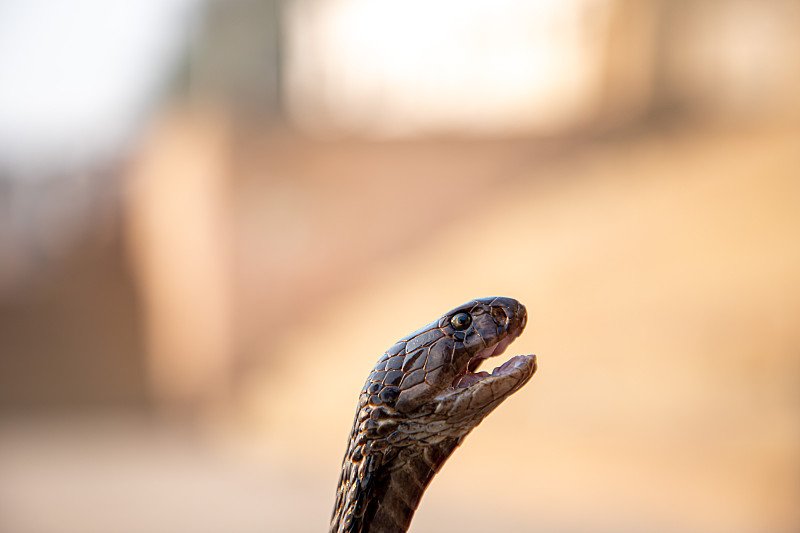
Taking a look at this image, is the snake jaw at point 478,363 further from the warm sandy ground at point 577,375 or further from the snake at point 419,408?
the warm sandy ground at point 577,375

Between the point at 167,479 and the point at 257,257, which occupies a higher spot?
the point at 257,257

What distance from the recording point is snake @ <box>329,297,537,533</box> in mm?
941

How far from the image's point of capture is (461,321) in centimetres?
100

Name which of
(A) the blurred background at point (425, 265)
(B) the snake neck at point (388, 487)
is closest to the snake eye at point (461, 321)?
(B) the snake neck at point (388, 487)

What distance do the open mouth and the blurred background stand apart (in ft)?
13.4

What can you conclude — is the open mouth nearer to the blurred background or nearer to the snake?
the snake

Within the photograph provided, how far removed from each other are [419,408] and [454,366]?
0.07 metres

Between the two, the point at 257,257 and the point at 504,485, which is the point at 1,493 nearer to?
the point at 257,257

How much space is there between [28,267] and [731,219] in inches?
265

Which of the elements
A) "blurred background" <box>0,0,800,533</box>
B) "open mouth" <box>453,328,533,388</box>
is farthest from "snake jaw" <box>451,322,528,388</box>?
"blurred background" <box>0,0,800,533</box>

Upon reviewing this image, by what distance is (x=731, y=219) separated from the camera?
5496mm

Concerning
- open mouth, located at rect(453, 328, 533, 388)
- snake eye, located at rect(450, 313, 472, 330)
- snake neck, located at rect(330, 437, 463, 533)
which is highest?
snake eye, located at rect(450, 313, 472, 330)

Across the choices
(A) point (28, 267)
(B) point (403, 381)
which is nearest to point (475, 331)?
(B) point (403, 381)

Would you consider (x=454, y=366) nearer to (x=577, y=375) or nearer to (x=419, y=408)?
(x=419, y=408)
